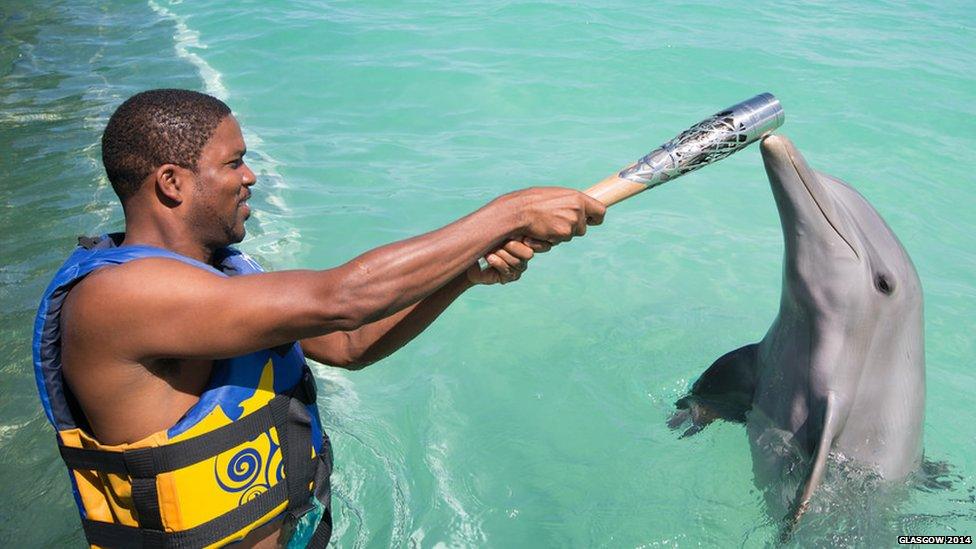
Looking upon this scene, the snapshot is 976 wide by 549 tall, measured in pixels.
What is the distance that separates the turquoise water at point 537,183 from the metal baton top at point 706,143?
6.94 ft

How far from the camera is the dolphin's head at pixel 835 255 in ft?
12.4

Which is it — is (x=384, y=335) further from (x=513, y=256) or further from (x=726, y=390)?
(x=726, y=390)

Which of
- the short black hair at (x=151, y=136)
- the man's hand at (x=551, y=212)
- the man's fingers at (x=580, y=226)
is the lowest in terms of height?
the man's fingers at (x=580, y=226)

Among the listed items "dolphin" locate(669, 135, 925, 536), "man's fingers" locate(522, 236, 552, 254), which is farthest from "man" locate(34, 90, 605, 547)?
"dolphin" locate(669, 135, 925, 536)

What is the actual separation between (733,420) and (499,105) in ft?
25.0

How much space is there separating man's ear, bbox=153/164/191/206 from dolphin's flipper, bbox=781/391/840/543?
2754 millimetres

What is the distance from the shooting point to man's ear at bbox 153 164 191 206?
271 centimetres

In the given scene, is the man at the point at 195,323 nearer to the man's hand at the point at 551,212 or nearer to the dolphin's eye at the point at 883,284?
the man's hand at the point at 551,212

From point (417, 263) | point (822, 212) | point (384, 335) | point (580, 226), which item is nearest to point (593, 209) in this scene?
point (580, 226)

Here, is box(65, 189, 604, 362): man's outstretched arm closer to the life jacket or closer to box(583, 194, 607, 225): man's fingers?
the life jacket

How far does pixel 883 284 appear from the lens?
12.9ft

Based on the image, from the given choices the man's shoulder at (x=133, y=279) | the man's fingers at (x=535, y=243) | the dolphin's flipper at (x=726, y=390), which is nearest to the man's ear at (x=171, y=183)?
the man's shoulder at (x=133, y=279)

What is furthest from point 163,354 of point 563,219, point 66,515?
point 66,515

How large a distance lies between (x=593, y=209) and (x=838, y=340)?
5.25 feet
